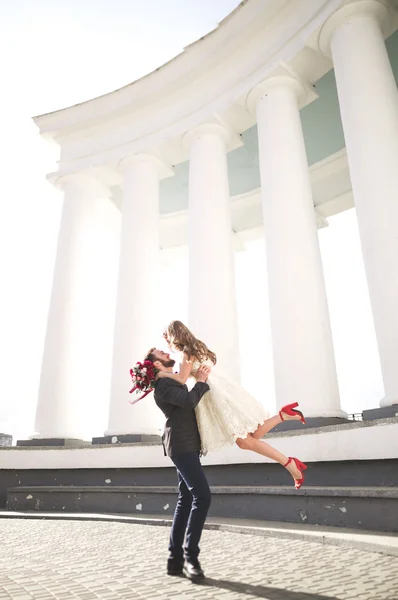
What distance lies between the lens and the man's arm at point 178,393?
7414 mm

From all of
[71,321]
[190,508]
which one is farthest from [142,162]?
[190,508]

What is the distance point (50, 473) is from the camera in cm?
1997

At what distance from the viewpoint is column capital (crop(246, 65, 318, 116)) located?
21.2 m

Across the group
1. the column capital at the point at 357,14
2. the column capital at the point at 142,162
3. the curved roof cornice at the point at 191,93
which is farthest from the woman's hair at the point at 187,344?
the column capital at the point at 142,162

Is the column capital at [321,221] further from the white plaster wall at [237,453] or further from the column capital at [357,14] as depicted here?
the white plaster wall at [237,453]

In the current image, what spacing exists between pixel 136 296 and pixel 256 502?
42.3 ft

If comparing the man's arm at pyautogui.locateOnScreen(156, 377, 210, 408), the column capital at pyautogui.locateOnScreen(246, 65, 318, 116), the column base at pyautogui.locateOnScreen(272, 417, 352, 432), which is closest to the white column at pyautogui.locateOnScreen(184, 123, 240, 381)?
the column capital at pyautogui.locateOnScreen(246, 65, 318, 116)

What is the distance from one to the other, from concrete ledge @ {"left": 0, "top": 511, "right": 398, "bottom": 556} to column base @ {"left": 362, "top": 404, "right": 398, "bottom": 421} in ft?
13.2

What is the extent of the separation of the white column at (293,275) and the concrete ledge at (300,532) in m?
5.44

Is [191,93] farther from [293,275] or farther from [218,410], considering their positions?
[218,410]

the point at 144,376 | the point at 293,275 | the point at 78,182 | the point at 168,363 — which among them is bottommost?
the point at 144,376

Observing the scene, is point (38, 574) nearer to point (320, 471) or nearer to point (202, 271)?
point (320, 471)

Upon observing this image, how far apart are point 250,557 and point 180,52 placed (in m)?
24.7

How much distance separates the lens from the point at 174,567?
284 inches
